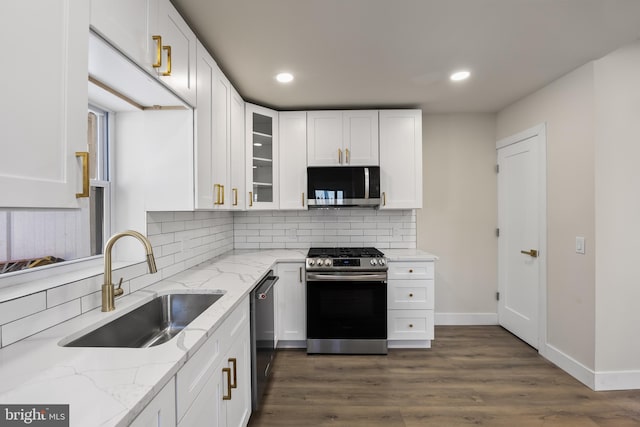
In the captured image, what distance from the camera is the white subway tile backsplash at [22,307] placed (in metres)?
0.97

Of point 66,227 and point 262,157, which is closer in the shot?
point 66,227

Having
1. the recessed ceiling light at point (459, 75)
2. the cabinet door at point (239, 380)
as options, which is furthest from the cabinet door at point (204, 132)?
the recessed ceiling light at point (459, 75)

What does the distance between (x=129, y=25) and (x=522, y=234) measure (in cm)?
354

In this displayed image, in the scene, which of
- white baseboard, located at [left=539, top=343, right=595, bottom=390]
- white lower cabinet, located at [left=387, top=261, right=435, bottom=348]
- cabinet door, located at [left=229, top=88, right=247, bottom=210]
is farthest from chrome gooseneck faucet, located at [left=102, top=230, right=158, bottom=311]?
white baseboard, located at [left=539, top=343, right=595, bottom=390]

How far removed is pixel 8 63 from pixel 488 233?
3951 millimetres

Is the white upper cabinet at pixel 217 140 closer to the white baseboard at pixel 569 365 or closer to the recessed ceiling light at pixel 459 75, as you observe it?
the recessed ceiling light at pixel 459 75

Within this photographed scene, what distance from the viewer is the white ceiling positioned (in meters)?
1.67

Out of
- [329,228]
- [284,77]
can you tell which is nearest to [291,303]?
[329,228]

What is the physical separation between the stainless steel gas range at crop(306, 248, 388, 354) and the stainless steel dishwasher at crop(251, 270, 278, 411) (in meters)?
0.54

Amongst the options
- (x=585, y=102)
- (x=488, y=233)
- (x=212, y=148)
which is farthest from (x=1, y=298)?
(x=488, y=233)

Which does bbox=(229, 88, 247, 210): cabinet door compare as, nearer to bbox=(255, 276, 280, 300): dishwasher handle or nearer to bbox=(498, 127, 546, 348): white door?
bbox=(255, 276, 280, 300): dishwasher handle

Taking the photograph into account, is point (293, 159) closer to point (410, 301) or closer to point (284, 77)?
point (284, 77)

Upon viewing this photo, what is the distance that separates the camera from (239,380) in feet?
5.29

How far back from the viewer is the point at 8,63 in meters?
0.71
